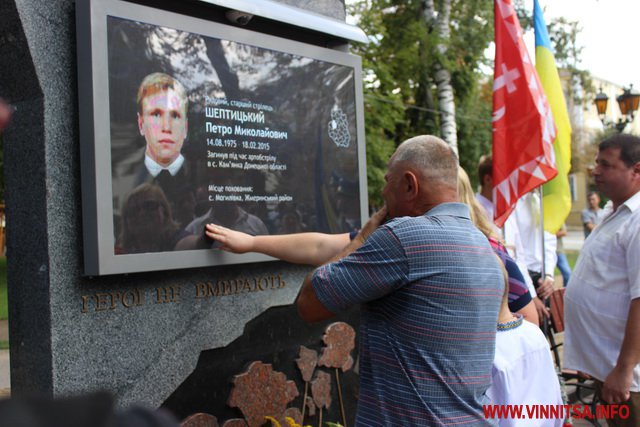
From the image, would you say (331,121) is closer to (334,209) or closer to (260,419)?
(334,209)

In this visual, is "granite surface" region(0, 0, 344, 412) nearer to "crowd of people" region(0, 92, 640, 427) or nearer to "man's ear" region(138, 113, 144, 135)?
"man's ear" region(138, 113, 144, 135)

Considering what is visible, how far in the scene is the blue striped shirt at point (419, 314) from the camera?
2.32 m

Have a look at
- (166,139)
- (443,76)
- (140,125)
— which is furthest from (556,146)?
(443,76)

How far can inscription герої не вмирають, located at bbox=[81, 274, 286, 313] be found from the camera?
3244mm

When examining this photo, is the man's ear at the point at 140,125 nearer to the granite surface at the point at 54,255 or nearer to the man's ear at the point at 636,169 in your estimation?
the granite surface at the point at 54,255

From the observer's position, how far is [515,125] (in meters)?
5.60

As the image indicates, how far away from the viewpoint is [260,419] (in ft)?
12.6

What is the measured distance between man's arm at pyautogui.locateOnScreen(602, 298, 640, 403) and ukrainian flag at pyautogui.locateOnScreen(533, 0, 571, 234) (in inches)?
111

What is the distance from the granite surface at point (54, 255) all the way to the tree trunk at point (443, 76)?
586 inches

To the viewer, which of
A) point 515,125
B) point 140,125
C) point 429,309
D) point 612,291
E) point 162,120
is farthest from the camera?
point 515,125

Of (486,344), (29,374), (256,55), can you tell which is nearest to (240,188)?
(256,55)

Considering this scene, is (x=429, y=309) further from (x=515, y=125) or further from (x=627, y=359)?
(x=515, y=125)

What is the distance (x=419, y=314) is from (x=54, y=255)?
1.64 meters

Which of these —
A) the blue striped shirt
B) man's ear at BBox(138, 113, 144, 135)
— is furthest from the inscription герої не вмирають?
the blue striped shirt
